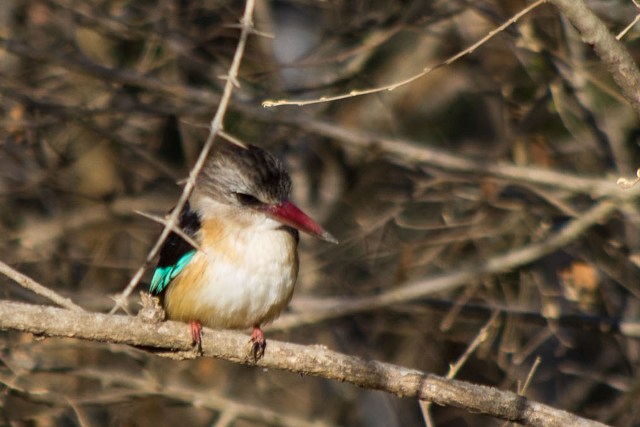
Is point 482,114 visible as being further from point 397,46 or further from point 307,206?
point 307,206

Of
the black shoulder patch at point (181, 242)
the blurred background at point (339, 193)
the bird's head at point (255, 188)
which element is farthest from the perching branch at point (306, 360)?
the blurred background at point (339, 193)

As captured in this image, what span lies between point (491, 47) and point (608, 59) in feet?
13.8

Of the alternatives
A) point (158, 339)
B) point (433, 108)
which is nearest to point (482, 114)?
point (433, 108)

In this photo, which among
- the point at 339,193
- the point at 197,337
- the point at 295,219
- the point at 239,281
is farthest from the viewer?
the point at 339,193

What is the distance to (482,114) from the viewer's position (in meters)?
8.63

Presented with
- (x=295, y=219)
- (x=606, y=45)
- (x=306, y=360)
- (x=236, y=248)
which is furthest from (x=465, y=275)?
(x=606, y=45)

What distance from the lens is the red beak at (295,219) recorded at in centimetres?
431

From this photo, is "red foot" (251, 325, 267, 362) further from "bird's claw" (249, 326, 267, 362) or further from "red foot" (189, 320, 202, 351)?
"red foot" (189, 320, 202, 351)

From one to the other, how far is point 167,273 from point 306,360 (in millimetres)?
1078

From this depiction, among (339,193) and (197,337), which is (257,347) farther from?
(339,193)

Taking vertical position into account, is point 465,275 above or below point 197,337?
below

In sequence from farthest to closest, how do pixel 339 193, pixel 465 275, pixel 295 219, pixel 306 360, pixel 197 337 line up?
pixel 339 193
pixel 465 275
pixel 295 219
pixel 197 337
pixel 306 360

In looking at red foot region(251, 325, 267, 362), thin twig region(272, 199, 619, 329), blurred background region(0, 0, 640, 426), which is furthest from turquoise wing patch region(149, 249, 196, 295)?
thin twig region(272, 199, 619, 329)

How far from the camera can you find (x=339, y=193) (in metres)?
6.92
